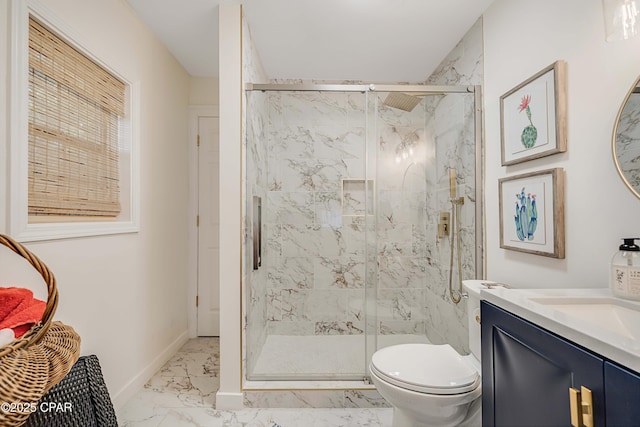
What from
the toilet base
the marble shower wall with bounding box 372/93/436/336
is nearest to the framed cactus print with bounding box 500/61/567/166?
the marble shower wall with bounding box 372/93/436/336

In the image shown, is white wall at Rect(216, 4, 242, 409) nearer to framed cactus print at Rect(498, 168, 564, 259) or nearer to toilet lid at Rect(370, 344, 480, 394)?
toilet lid at Rect(370, 344, 480, 394)

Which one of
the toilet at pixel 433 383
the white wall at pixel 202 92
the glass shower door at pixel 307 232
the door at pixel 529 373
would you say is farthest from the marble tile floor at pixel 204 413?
the white wall at pixel 202 92

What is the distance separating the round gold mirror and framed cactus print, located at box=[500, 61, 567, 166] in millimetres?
272

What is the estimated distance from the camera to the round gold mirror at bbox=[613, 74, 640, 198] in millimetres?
1084

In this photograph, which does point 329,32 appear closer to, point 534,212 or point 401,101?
point 401,101

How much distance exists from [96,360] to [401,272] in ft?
6.10

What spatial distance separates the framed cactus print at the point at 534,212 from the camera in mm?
1445

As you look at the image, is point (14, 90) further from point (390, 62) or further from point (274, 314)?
point (390, 62)

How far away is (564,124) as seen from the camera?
4.68 feet

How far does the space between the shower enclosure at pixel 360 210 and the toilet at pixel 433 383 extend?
0.60 m

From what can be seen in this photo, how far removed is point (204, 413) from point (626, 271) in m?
2.14

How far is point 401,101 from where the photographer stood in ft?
7.26

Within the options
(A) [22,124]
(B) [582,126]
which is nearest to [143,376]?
(A) [22,124]

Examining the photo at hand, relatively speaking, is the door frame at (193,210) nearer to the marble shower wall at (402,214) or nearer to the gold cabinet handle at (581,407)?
the marble shower wall at (402,214)
